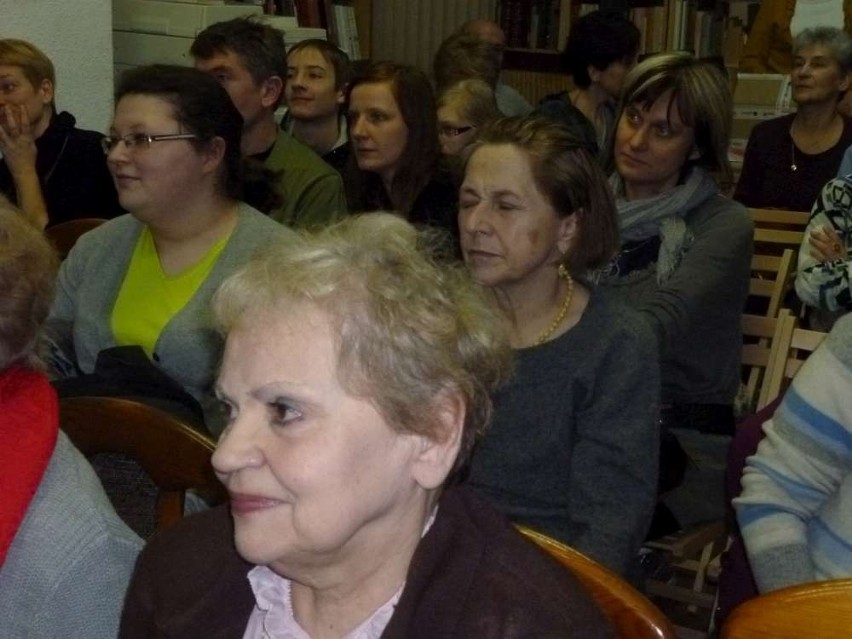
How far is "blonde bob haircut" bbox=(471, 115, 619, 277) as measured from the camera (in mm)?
2049

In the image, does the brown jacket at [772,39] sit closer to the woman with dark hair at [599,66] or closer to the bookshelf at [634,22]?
the bookshelf at [634,22]

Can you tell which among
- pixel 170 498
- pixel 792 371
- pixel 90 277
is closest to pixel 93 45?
pixel 90 277

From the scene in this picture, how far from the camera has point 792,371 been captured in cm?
254

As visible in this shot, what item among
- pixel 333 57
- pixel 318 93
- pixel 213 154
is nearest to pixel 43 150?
pixel 318 93

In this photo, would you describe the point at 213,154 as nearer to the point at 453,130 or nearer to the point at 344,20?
the point at 453,130

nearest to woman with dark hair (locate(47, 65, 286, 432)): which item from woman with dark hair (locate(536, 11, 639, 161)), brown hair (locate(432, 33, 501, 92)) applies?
woman with dark hair (locate(536, 11, 639, 161))

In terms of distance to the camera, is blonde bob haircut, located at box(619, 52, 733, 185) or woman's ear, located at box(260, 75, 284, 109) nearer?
blonde bob haircut, located at box(619, 52, 733, 185)

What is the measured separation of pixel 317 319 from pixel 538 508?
2.83ft

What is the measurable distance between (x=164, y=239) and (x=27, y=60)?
1425mm

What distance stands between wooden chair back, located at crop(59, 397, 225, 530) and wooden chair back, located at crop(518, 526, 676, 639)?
18.5 inches

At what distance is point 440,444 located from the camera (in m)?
1.12

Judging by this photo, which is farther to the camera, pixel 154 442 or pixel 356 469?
pixel 154 442

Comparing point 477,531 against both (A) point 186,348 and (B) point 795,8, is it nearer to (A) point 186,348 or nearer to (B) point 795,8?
(A) point 186,348

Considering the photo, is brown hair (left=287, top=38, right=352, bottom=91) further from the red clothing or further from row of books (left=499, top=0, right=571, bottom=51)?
the red clothing
